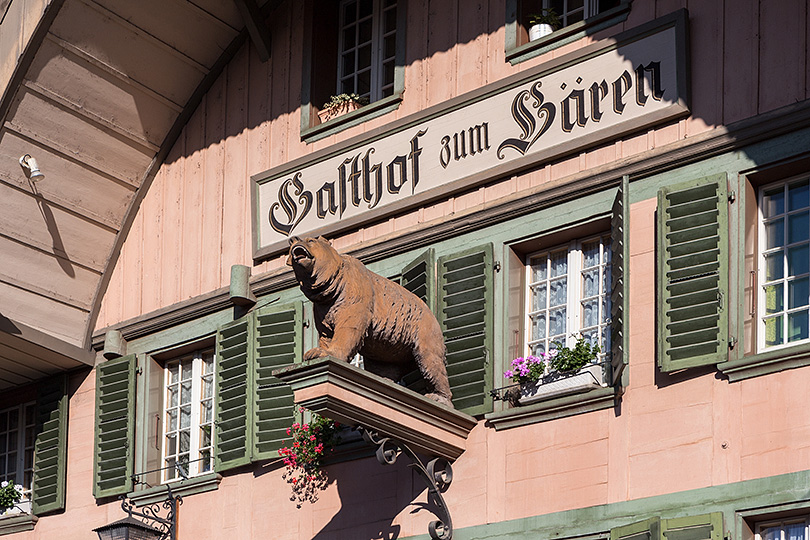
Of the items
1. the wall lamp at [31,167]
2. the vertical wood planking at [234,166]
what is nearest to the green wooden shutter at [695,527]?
the vertical wood planking at [234,166]

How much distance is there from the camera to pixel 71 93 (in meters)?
15.5

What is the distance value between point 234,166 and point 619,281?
175 inches

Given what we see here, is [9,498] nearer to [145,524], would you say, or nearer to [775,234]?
[145,524]

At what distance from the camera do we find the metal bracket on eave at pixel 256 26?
612 inches

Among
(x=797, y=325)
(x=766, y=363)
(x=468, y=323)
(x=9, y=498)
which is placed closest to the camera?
(x=766, y=363)

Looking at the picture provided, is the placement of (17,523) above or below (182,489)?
below

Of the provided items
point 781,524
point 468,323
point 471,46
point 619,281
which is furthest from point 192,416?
point 781,524

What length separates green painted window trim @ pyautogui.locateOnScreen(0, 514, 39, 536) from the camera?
1587cm

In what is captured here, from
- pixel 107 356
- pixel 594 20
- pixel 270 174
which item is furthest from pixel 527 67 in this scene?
pixel 107 356

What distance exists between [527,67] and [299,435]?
317 centimetres

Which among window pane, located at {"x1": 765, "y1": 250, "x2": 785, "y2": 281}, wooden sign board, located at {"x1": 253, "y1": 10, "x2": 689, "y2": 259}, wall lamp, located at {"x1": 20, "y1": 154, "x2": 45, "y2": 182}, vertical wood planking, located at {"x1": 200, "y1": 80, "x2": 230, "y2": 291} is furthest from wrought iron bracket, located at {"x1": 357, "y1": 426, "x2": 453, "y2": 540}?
wall lamp, located at {"x1": 20, "y1": 154, "x2": 45, "y2": 182}

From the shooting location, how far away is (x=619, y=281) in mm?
12266

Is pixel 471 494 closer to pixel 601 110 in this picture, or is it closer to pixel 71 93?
pixel 601 110

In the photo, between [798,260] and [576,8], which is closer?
[798,260]
